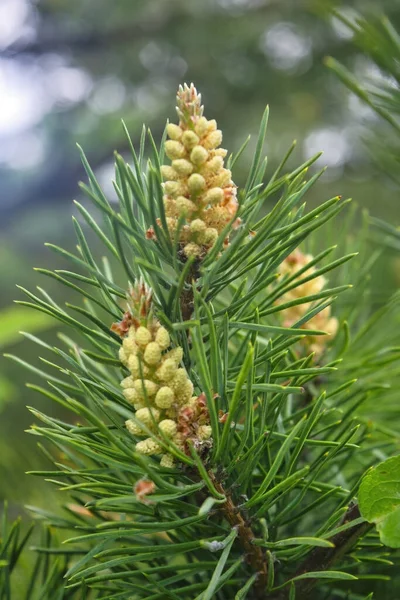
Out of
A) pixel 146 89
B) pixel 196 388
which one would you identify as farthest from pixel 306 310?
pixel 146 89

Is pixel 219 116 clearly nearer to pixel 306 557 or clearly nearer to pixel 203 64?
pixel 203 64

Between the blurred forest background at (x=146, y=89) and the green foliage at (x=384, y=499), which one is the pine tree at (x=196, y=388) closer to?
the green foliage at (x=384, y=499)

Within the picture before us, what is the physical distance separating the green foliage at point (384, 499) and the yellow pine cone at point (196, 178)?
13cm

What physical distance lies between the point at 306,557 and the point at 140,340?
0.52 ft

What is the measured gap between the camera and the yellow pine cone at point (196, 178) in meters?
0.27

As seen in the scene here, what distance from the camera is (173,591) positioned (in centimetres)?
28

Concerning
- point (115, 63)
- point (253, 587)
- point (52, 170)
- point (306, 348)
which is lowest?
point (253, 587)

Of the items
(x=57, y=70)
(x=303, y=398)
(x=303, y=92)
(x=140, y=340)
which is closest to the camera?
(x=140, y=340)

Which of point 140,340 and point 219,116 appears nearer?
point 140,340

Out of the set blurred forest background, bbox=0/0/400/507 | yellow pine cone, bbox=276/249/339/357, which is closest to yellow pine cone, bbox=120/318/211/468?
yellow pine cone, bbox=276/249/339/357

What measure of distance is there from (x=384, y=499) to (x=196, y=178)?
0.56 feet

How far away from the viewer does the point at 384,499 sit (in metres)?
0.26

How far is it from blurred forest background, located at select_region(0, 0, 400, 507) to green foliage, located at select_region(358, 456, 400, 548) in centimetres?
190

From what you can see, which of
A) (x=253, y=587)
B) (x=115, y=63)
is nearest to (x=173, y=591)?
(x=253, y=587)
